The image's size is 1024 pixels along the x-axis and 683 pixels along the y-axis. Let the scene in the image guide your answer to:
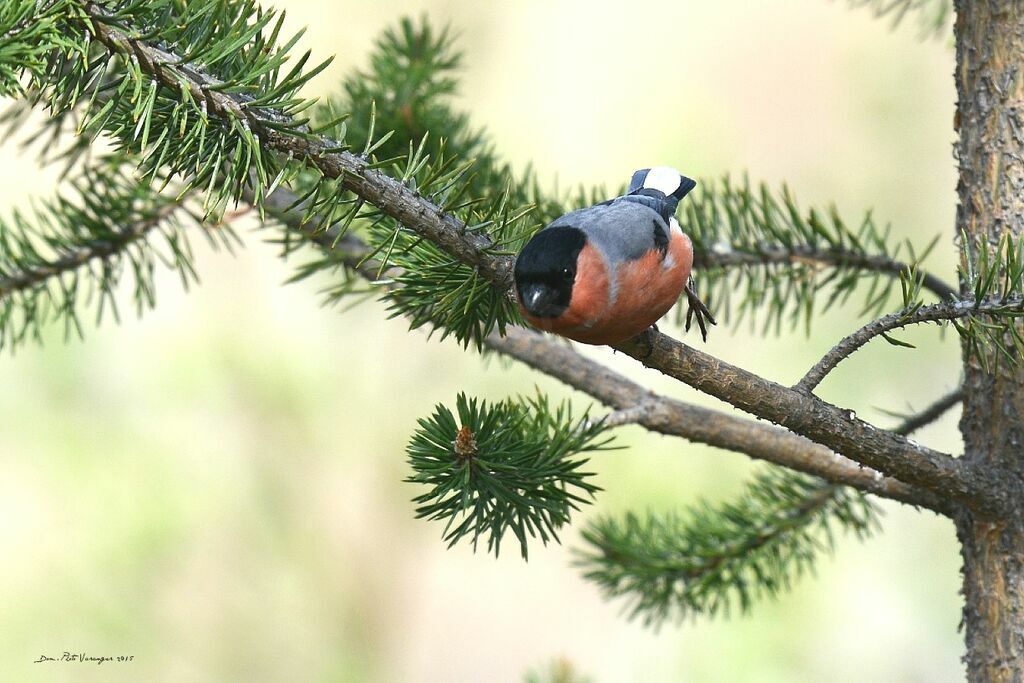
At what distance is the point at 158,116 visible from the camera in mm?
623

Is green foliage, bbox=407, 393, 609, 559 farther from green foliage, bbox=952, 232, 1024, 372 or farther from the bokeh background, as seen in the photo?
the bokeh background

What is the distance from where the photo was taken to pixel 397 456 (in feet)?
8.87

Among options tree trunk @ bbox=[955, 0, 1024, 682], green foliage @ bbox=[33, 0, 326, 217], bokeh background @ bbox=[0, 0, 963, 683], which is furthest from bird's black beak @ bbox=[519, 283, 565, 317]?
bokeh background @ bbox=[0, 0, 963, 683]

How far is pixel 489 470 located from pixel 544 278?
0.51ft

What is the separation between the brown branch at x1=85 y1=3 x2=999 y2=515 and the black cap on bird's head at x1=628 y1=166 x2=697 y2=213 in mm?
266

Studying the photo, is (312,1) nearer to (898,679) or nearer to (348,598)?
(348,598)

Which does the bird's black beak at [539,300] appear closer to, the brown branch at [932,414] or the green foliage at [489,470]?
the green foliage at [489,470]

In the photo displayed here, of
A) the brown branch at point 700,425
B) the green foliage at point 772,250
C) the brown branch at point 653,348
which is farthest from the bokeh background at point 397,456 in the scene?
the brown branch at point 653,348

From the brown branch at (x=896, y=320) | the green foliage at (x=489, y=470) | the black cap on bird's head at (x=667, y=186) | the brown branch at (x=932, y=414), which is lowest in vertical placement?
the green foliage at (x=489, y=470)

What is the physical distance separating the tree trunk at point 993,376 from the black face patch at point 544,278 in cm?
38

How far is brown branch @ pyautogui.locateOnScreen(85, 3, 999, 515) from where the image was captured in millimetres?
580

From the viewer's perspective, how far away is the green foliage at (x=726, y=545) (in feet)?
3.41

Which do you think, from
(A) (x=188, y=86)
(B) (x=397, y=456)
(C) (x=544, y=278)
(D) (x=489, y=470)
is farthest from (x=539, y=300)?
(B) (x=397, y=456)

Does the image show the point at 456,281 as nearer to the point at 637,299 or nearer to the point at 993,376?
the point at 637,299
